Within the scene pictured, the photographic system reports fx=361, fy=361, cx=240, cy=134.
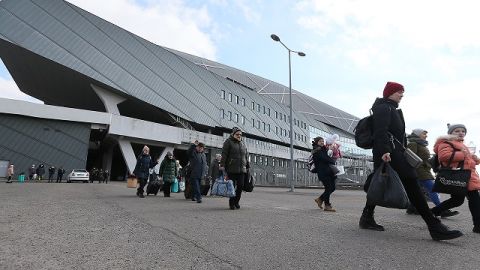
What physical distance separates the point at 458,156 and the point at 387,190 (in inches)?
44.8

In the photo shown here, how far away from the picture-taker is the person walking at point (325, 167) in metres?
7.34

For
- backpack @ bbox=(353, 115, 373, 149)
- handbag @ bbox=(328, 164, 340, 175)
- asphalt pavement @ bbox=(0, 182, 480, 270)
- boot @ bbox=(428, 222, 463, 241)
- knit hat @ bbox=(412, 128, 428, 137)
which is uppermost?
knit hat @ bbox=(412, 128, 428, 137)

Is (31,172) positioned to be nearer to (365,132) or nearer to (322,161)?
(322,161)

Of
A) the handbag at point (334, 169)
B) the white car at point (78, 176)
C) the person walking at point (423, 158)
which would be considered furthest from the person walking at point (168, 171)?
the white car at point (78, 176)

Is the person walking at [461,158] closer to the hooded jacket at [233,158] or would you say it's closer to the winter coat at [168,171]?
the hooded jacket at [233,158]

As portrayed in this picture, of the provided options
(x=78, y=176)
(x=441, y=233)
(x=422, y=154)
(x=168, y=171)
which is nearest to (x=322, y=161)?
(x=422, y=154)

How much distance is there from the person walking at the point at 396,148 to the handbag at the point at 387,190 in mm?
118

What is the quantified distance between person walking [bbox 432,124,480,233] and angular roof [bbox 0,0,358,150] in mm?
34202

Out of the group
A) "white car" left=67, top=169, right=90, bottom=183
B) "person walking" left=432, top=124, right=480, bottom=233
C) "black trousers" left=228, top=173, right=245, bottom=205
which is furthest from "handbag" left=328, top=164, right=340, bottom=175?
"white car" left=67, top=169, right=90, bottom=183

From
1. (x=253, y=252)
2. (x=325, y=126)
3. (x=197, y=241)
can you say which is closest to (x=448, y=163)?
(x=253, y=252)

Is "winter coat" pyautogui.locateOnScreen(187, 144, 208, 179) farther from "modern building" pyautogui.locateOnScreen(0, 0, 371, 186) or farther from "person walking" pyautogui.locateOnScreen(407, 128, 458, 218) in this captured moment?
"modern building" pyautogui.locateOnScreen(0, 0, 371, 186)

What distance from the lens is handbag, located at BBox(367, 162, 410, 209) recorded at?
13.2 feet

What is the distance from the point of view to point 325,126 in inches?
3248

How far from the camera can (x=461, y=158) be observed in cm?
449
